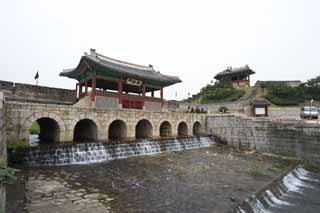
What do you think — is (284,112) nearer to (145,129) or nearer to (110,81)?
(145,129)

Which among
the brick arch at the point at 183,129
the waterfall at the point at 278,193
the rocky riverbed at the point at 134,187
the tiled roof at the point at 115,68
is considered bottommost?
the waterfall at the point at 278,193

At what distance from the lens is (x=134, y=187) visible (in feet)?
21.1

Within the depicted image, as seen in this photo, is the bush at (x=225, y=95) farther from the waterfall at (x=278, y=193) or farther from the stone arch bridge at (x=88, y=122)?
the waterfall at (x=278, y=193)

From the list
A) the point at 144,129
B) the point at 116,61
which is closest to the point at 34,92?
the point at 116,61

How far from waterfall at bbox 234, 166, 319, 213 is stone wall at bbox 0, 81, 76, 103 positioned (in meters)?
16.1

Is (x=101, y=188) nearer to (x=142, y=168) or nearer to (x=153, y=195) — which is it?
(x=153, y=195)

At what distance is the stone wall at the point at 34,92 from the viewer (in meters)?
15.0

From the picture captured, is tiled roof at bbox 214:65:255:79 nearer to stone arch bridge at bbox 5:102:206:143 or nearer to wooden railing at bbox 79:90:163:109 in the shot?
stone arch bridge at bbox 5:102:206:143

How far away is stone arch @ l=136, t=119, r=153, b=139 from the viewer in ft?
55.1

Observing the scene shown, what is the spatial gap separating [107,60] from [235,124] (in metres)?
13.7

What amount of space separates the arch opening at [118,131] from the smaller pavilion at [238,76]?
101 ft

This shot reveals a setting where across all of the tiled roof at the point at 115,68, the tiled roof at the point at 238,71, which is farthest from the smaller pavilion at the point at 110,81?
the tiled roof at the point at 238,71

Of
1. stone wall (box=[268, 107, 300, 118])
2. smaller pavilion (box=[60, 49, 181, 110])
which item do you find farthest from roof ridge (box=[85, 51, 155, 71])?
stone wall (box=[268, 107, 300, 118])

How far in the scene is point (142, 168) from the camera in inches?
355
